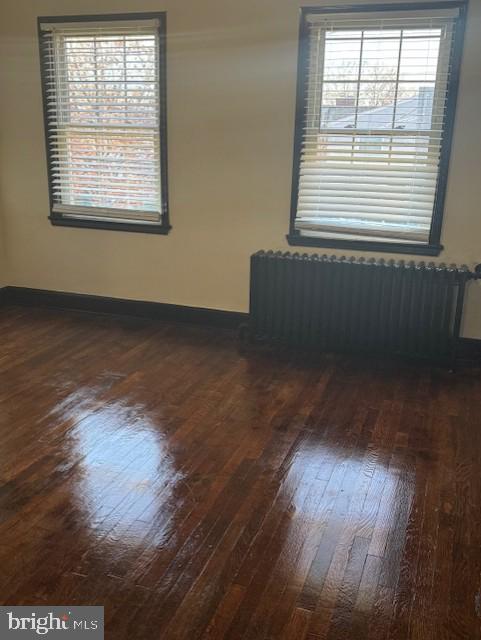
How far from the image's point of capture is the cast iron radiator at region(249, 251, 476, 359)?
13.3 feet

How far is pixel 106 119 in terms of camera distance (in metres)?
4.69

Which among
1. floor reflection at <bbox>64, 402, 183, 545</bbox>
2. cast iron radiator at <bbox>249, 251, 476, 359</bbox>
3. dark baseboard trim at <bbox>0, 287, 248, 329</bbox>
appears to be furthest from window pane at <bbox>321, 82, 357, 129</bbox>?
floor reflection at <bbox>64, 402, 183, 545</bbox>

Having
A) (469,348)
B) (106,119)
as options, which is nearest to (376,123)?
(469,348)

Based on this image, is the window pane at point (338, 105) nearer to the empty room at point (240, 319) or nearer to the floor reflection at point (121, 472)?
the empty room at point (240, 319)

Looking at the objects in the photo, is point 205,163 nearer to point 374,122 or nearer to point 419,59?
point 374,122

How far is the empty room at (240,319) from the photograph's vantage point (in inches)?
83.6

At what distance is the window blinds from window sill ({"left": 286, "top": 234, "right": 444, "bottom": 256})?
3.84 feet

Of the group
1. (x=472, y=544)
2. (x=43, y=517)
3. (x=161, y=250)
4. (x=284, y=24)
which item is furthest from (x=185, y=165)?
(x=472, y=544)

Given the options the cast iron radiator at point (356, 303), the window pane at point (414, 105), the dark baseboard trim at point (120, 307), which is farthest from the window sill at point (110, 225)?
the window pane at point (414, 105)

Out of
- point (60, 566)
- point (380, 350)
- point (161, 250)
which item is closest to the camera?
point (60, 566)

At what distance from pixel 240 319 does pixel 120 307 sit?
1.09m

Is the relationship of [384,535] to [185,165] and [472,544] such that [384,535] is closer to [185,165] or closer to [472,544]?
[472,544]

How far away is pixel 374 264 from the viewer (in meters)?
4.14

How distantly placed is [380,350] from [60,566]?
9.04ft
